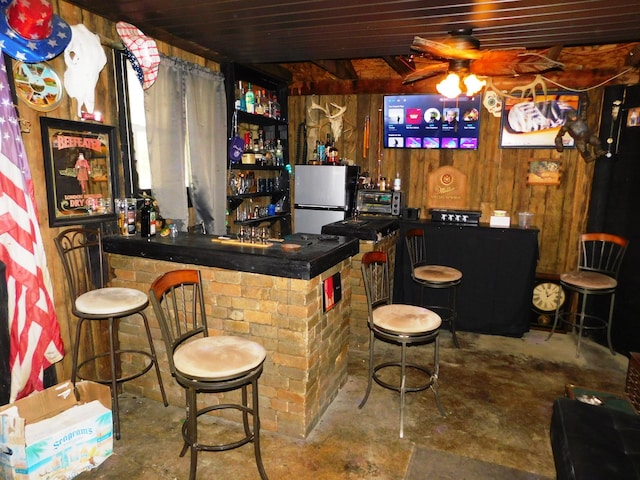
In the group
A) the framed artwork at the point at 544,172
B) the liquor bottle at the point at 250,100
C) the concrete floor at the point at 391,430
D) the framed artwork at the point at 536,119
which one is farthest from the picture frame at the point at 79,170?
the framed artwork at the point at 544,172

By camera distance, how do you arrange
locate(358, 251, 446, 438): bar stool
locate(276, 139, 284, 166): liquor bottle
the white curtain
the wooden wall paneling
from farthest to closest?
locate(276, 139, 284, 166): liquor bottle < the wooden wall paneling < the white curtain < locate(358, 251, 446, 438): bar stool

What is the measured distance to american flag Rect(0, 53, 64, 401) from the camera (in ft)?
7.46

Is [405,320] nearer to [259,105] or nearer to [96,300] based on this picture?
[96,300]

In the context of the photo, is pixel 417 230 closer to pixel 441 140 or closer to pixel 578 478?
pixel 441 140

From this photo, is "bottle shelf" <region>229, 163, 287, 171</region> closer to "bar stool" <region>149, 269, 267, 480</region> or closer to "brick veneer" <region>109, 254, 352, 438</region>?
"brick veneer" <region>109, 254, 352, 438</region>

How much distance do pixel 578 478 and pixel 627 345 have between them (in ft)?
9.44

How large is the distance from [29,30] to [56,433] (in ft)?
6.94

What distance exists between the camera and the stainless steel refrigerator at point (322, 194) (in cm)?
489

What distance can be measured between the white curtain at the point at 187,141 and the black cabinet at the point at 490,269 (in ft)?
7.11

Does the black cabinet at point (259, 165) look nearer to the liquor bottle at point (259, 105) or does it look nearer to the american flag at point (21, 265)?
the liquor bottle at point (259, 105)

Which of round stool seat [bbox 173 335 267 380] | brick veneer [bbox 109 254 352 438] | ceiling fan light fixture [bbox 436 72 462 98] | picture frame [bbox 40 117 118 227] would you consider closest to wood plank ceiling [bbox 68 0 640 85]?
ceiling fan light fixture [bbox 436 72 462 98]

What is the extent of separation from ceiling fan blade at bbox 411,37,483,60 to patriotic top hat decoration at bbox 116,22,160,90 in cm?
182

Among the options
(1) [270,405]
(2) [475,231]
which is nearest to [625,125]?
(2) [475,231]

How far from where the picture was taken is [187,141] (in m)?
3.71
